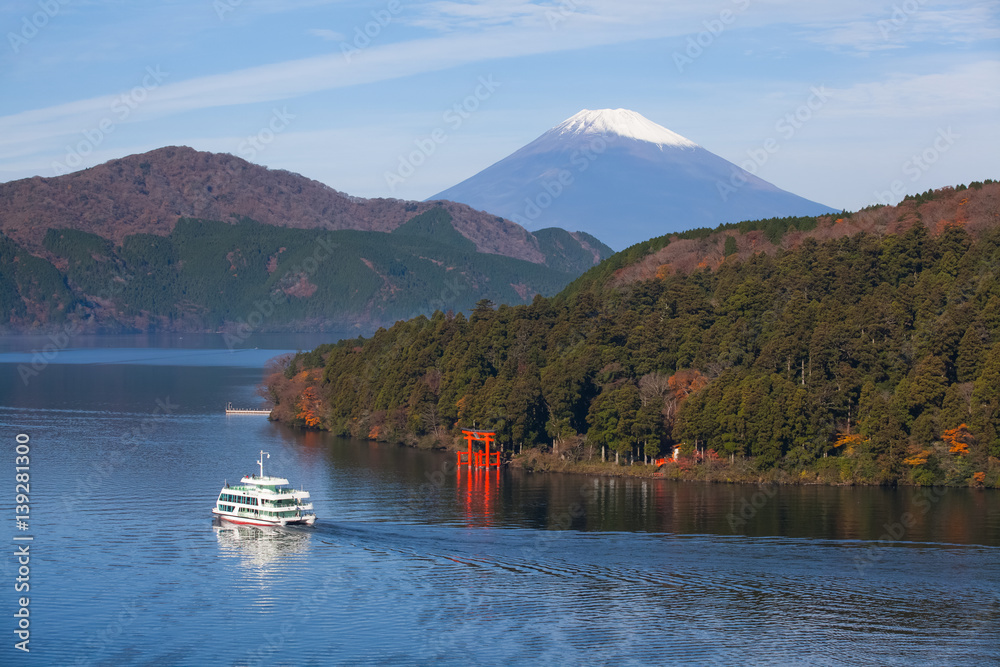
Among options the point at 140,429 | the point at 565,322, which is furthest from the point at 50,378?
the point at 565,322

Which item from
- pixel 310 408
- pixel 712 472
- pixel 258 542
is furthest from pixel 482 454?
pixel 310 408

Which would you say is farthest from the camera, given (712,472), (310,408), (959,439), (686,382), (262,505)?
(310,408)

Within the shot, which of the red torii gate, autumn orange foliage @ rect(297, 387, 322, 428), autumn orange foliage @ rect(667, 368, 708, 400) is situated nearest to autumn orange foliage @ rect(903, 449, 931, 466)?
autumn orange foliage @ rect(667, 368, 708, 400)

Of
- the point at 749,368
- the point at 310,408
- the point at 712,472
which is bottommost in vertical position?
the point at 712,472

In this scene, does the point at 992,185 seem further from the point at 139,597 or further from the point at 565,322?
the point at 139,597

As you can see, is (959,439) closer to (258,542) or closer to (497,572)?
(497,572)

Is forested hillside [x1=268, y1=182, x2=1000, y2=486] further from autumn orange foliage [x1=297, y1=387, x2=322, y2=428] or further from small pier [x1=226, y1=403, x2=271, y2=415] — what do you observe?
small pier [x1=226, y1=403, x2=271, y2=415]
